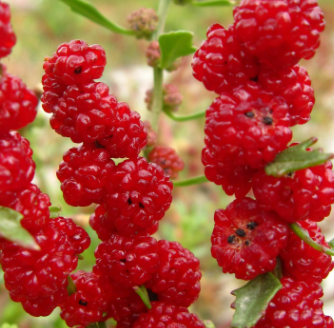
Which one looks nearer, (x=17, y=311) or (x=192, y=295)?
(x=192, y=295)

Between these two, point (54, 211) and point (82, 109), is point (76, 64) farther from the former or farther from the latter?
point (54, 211)

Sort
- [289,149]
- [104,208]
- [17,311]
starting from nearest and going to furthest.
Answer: [289,149] → [104,208] → [17,311]

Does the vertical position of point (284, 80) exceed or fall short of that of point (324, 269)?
it exceeds it

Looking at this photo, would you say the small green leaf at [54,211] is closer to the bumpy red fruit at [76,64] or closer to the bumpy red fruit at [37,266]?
the bumpy red fruit at [37,266]

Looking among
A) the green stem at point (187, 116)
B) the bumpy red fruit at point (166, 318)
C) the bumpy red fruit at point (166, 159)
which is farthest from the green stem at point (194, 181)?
the bumpy red fruit at point (166, 318)

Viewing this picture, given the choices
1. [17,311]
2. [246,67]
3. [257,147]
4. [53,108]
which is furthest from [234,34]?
[17,311]

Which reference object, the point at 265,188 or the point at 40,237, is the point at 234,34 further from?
the point at 40,237

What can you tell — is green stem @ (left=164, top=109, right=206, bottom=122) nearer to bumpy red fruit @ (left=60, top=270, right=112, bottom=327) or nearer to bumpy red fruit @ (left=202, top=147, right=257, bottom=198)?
bumpy red fruit @ (left=202, top=147, right=257, bottom=198)

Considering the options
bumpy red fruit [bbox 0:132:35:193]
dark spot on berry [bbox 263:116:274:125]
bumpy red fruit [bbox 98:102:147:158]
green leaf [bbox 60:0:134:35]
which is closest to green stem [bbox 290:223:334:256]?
dark spot on berry [bbox 263:116:274:125]
